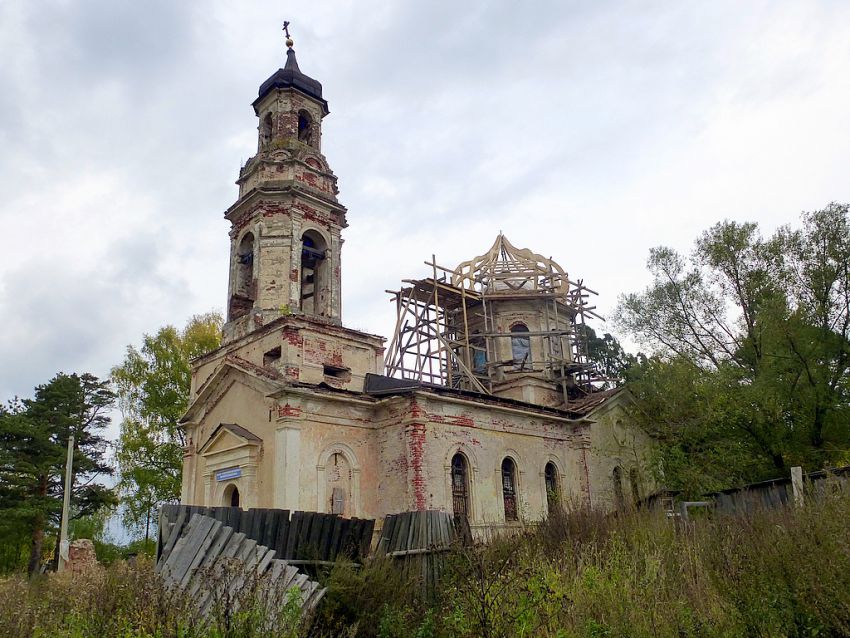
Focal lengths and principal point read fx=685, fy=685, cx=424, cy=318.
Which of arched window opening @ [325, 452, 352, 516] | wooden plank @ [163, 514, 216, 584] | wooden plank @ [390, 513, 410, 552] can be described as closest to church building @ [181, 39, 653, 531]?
arched window opening @ [325, 452, 352, 516]

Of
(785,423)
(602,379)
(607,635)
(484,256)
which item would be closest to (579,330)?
(602,379)

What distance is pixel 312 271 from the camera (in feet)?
66.8

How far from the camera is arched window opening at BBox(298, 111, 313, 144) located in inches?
835

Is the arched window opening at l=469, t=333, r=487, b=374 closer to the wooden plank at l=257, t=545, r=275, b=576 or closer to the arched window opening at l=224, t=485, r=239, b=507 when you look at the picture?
the arched window opening at l=224, t=485, r=239, b=507

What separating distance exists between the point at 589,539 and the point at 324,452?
8.24 metres

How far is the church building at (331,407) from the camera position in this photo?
1689cm

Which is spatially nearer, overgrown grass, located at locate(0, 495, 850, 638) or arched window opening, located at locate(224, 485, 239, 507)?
overgrown grass, located at locate(0, 495, 850, 638)

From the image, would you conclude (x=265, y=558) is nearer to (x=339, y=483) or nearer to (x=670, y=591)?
(x=670, y=591)

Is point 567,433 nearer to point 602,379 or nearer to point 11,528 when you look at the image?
point 602,379

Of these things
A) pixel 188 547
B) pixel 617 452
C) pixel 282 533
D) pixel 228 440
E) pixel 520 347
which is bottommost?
pixel 188 547

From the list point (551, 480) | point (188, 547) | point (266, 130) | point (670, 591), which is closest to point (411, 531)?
point (188, 547)

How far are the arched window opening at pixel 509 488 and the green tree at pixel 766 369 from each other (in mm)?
4804

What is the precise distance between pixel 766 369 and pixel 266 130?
1623cm

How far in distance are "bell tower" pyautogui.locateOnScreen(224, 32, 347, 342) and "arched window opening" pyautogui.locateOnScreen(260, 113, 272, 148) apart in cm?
3
